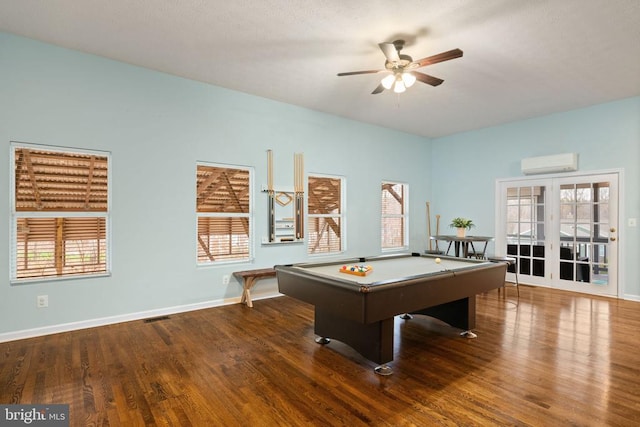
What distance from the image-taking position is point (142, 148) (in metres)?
3.98

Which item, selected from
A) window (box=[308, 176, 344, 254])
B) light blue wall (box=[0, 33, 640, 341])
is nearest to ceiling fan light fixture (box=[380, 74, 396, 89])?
light blue wall (box=[0, 33, 640, 341])

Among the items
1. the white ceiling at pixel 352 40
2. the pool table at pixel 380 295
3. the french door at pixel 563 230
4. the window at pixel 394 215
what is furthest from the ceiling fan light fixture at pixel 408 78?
the french door at pixel 563 230

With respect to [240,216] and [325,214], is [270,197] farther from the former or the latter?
[325,214]

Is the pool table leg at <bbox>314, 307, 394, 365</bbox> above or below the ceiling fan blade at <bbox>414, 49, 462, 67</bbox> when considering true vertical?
below

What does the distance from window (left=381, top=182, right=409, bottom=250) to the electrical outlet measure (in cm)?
515

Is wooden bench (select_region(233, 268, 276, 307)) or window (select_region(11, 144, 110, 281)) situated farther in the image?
wooden bench (select_region(233, 268, 276, 307))

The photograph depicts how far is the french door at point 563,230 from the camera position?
5139 mm

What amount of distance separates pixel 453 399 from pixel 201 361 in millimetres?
1956

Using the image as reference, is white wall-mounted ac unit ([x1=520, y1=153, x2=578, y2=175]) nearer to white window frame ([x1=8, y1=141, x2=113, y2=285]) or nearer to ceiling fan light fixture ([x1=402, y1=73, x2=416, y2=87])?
ceiling fan light fixture ([x1=402, y1=73, x2=416, y2=87])

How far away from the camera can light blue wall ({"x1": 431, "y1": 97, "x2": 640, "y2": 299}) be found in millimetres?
4895

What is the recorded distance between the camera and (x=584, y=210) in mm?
5344

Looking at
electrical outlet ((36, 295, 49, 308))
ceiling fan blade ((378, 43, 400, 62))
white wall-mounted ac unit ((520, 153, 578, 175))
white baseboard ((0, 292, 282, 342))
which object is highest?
ceiling fan blade ((378, 43, 400, 62))

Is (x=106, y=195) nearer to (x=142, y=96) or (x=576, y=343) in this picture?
(x=142, y=96)

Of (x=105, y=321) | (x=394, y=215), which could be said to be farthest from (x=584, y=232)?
(x=105, y=321)
